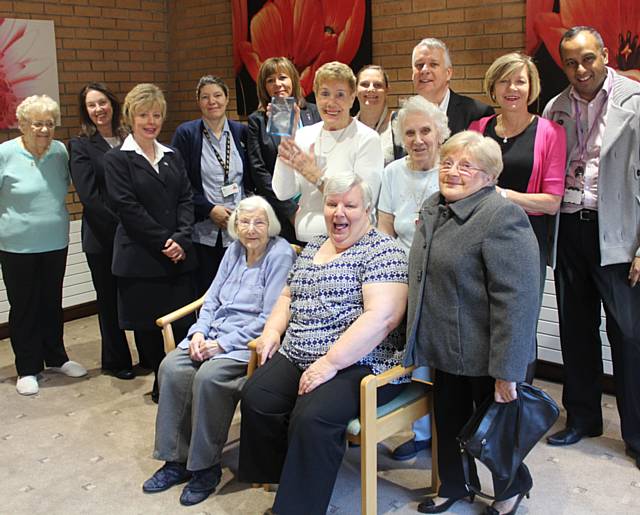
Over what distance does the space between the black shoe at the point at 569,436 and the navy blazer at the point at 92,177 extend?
2.59 meters

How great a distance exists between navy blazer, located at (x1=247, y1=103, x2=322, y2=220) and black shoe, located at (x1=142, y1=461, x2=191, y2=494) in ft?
4.73

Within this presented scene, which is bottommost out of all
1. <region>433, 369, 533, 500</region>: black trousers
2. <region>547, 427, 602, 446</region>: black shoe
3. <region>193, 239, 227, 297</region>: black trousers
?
<region>547, 427, 602, 446</region>: black shoe

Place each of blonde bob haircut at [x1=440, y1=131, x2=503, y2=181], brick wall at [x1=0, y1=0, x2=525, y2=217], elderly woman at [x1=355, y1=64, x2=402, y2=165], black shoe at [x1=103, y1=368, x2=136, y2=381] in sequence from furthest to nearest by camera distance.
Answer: brick wall at [x1=0, y1=0, x2=525, y2=217] < black shoe at [x1=103, y1=368, x2=136, y2=381] < elderly woman at [x1=355, y1=64, x2=402, y2=165] < blonde bob haircut at [x1=440, y1=131, x2=503, y2=181]

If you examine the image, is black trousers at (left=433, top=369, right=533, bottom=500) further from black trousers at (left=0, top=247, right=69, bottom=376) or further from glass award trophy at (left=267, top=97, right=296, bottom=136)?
black trousers at (left=0, top=247, right=69, bottom=376)

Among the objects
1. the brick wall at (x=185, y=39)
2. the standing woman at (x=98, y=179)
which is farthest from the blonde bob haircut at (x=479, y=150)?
the standing woman at (x=98, y=179)

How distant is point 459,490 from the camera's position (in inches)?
112

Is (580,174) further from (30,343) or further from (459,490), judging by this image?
(30,343)

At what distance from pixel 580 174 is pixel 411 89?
2.03 meters

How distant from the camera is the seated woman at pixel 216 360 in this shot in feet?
9.87

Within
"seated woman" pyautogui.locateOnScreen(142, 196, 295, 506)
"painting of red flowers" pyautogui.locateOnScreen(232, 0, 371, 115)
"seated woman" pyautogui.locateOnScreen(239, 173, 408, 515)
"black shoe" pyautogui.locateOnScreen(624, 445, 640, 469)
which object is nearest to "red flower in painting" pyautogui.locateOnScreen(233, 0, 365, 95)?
"painting of red flowers" pyautogui.locateOnScreen(232, 0, 371, 115)

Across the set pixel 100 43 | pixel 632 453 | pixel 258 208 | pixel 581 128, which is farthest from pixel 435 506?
pixel 100 43

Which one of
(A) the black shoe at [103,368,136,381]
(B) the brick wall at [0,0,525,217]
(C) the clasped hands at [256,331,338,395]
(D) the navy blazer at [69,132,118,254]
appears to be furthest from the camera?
(B) the brick wall at [0,0,525,217]

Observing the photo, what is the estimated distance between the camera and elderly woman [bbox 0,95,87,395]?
13.5 ft

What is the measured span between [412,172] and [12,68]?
3540 millimetres
